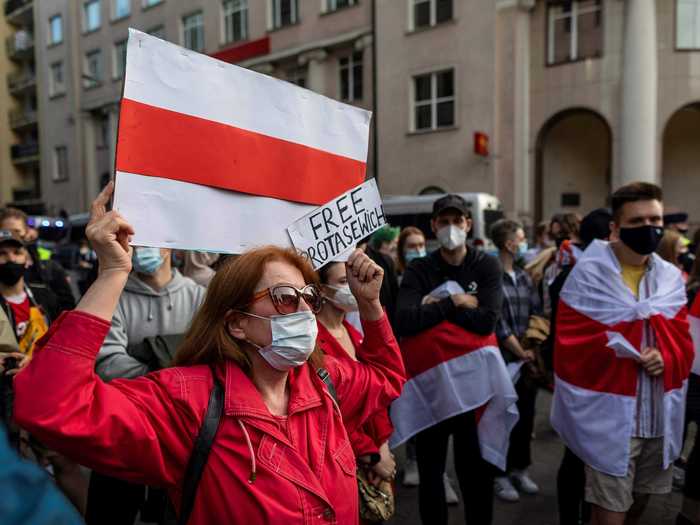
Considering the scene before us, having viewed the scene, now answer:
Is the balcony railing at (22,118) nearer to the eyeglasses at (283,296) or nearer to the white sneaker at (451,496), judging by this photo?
the white sneaker at (451,496)

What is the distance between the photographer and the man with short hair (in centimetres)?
400

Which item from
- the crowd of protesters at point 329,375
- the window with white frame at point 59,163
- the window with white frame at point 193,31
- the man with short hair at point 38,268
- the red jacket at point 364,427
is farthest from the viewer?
the window with white frame at point 59,163

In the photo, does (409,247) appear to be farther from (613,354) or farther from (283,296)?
(283,296)

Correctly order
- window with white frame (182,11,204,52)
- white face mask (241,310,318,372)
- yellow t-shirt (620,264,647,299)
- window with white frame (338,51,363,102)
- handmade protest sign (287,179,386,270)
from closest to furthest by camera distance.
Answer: white face mask (241,310,318,372), handmade protest sign (287,179,386,270), yellow t-shirt (620,264,647,299), window with white frame (338,51,363,102), window with white frame (182,11,204,52)

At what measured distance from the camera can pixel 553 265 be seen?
4.79 m

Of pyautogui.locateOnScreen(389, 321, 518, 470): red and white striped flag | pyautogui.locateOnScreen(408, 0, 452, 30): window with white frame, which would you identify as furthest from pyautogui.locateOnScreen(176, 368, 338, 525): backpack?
pyautogui.locateOnScreen(408, 0, 452, 30): window with white frame

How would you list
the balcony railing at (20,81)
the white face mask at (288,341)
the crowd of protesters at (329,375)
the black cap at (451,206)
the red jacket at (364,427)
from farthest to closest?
the balcony railing at (20,81), the black cap at (451,206), the red jacket at (364,427), the white face mask at (288,341), the crowd of protesters at (329,375)

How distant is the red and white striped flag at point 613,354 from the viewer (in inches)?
108

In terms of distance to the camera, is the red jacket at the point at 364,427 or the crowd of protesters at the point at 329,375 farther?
the red jacket at the point at 364,427

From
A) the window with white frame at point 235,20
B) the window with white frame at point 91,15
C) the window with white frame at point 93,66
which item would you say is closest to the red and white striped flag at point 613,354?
the window with white frame at point 235,20

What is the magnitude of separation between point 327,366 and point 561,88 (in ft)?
55.3

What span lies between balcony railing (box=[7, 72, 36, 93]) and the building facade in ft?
72.9

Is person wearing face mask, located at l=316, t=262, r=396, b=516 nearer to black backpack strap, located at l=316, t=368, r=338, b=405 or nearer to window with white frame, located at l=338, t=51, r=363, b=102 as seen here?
black backpack strap, located at l=316, t=368, r=338, b=405

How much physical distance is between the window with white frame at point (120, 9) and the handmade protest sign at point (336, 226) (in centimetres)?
3095
